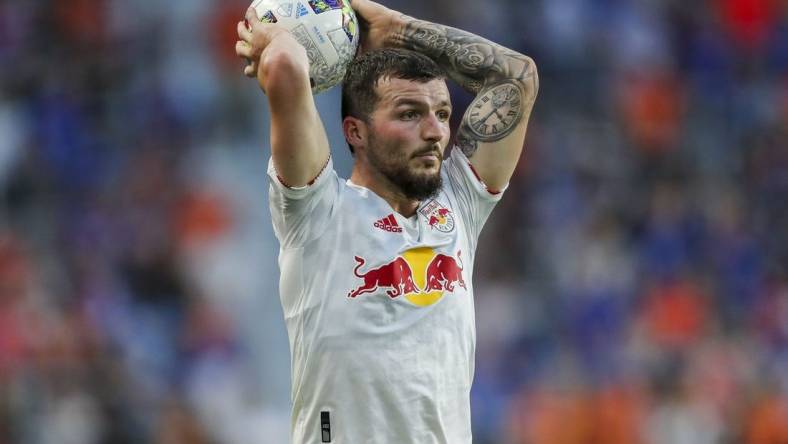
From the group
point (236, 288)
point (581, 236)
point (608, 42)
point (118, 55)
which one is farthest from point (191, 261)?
point (608, 42)

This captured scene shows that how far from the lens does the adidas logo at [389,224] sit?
4.69 m

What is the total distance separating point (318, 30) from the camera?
4.78m

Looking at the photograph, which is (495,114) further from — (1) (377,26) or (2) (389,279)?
(2) (389,279)

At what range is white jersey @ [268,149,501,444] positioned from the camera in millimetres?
4480

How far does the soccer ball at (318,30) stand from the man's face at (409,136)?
7.5 inches

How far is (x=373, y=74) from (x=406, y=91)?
0.49 feet

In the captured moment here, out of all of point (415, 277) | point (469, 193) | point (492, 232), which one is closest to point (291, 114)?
point (415, 277)

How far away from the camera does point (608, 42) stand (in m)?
11.8

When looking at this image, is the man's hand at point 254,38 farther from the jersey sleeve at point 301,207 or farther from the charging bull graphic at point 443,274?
the charging bull graphic at point 443,274

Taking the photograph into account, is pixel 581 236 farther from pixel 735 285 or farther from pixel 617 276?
pixel 735 285

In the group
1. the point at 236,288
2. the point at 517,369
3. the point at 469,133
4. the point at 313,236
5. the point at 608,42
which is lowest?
the point at 517,369

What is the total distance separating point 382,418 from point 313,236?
0.66 m

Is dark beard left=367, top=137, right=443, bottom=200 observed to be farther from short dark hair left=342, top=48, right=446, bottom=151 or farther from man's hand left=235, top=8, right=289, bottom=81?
man's hand left=235, top=8, right=289, bottom=81

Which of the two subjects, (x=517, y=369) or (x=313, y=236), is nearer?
(x=313, y=236)
